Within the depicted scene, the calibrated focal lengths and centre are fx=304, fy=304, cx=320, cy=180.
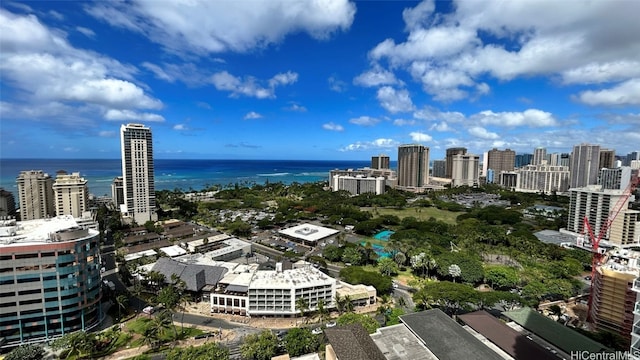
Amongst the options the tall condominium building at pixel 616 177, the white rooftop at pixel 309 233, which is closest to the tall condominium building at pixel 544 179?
the tall condominium building at pixel 616 177

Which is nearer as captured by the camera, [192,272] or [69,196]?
[192,272]

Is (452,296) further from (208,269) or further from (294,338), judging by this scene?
(208,269)

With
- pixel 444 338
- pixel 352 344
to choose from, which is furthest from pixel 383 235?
pixel 352 344

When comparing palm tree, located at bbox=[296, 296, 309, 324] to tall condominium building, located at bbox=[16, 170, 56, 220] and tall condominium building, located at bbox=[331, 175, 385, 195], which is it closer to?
tall condominium building, located at bbox=[16, 170, 56, 220]

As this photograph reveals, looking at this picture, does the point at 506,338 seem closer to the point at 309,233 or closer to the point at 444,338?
the point at 444,338

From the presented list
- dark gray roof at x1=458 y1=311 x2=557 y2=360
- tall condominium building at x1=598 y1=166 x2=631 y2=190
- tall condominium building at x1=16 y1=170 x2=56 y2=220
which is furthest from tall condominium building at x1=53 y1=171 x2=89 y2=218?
tall condominium building at x1=598 y1=166 x2=631 y2=190

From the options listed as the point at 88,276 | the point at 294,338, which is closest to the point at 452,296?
the point at 294,338
